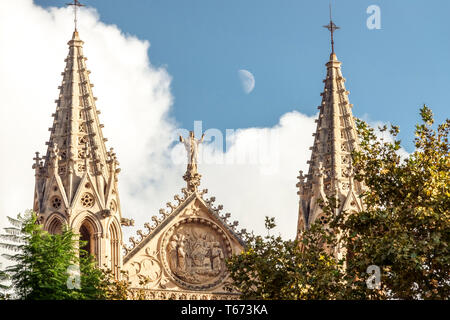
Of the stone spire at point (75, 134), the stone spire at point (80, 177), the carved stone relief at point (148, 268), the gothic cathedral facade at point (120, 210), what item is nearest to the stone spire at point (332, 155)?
the gothic cathedral facade at point (120, 210)

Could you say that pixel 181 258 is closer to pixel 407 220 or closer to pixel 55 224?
pixel 55 224

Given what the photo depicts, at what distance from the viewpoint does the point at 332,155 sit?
56.0 metres

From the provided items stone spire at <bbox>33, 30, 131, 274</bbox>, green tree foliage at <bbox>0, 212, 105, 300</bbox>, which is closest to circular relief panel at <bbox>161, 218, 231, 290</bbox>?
stone spire at <bbox>33, 30, 131, 274</bbox>

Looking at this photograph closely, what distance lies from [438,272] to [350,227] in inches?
128

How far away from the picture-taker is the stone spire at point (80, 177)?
51938 millimetres

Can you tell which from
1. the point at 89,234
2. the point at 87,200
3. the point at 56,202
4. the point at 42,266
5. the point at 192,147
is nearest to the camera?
the point at 42,266

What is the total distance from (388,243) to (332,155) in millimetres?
19559

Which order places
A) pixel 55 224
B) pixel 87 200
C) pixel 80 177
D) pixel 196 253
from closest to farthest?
pixel 55 224 < pixel 87 200 < pixel 80 177 < pixel 196 253

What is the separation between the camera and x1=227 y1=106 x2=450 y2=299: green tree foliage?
36594 millimetres

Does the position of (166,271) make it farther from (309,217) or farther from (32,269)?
(32,269)

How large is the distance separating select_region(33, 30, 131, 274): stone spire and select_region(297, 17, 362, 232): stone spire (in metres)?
7.65

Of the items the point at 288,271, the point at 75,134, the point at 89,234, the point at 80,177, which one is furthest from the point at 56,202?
the point at 288,271

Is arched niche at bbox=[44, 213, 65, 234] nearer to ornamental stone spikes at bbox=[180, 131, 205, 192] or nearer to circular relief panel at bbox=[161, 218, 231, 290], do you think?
circular relief panel at bbox=[161, 218, 231, 290]
